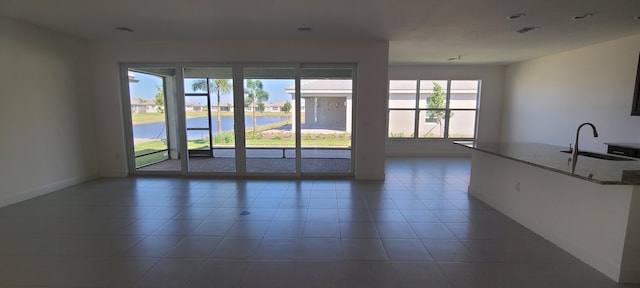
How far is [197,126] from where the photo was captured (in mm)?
6410

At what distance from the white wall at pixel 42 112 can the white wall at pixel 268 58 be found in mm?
316

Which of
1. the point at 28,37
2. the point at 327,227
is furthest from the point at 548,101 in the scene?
the point at 28,37

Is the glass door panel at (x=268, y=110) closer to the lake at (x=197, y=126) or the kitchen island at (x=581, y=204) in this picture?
the lake at (x=197, y=126)

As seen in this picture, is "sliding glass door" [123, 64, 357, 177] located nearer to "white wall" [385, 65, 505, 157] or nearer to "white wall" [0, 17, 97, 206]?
"white wall" [0, 17, 97, 206]

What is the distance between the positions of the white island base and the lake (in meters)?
3.84

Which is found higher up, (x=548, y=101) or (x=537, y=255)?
(x=548, y=101)

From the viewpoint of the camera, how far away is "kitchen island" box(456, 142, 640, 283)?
2.06 meters

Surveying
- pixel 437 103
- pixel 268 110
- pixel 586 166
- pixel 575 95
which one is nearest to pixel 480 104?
pixel 437 103

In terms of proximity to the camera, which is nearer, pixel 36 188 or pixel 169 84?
pixel 36 188

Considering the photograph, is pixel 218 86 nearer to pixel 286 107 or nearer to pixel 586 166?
pixel 286 107

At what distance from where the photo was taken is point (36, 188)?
4.09 m

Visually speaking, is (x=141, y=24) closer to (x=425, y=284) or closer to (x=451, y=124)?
(x=425, y=284)

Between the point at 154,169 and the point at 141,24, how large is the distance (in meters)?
3.10

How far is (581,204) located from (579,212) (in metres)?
0.08
